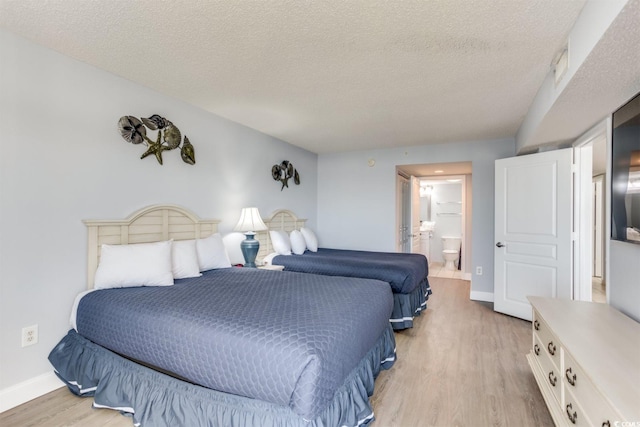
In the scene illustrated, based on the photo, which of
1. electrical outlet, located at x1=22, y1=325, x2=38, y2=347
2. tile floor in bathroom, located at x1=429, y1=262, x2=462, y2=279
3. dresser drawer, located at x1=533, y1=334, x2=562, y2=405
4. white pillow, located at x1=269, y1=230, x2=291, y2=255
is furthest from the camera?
tile floor in bathroom, located at x1=429, y1=262, x2=462, y2=279

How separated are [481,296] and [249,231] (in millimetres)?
3505

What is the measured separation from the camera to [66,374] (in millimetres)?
2158

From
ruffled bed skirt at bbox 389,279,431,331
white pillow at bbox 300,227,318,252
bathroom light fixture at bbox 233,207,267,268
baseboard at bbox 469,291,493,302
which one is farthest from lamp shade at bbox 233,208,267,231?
baseboard at bbox 469,291,493,302

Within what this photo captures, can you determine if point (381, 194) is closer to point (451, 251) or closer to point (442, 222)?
point (451, 251)

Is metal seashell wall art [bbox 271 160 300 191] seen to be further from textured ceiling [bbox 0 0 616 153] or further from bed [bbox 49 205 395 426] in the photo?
bed [bbox 49 205 395 426]

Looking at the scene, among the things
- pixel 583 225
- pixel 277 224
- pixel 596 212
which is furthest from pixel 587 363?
pixel 277 224

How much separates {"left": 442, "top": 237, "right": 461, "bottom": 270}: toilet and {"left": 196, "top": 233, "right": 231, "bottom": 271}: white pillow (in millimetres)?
5367

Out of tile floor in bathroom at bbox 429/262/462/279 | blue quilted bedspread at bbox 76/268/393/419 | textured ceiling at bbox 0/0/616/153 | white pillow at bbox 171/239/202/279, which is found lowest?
tile floor in bathroom at bbox 429/262/462/279

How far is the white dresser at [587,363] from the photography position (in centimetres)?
116

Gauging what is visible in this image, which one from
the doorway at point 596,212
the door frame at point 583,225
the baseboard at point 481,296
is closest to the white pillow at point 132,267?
the doorway at point 596,212

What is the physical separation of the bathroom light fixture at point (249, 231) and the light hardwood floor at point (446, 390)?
71.5 inches

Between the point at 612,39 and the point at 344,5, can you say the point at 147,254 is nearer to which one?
the point at 344,5

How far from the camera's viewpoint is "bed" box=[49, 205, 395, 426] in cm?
143

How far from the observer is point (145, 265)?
242cm
